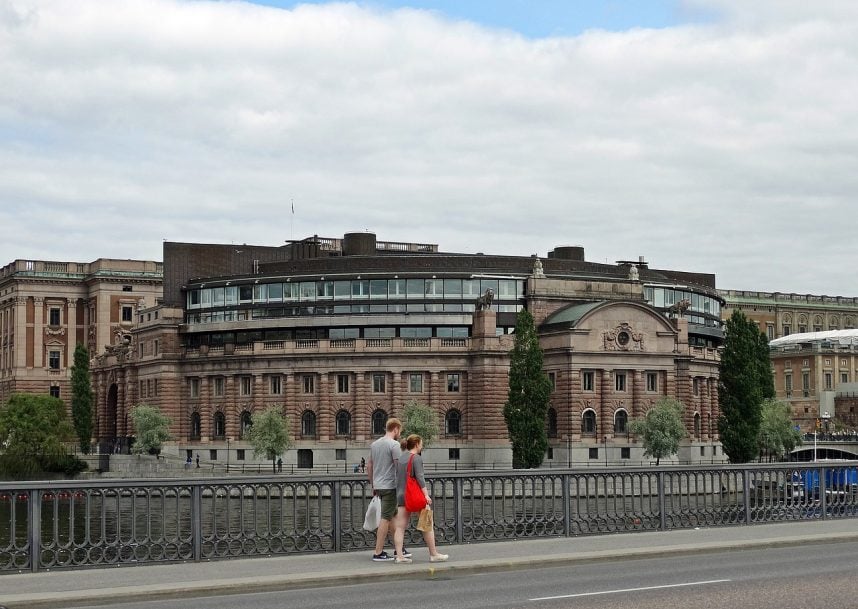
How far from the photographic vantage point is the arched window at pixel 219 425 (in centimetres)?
12725

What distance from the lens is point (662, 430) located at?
11194 cm

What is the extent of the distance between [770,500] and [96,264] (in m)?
152

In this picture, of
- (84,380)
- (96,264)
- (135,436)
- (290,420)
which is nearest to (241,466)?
(290,420)

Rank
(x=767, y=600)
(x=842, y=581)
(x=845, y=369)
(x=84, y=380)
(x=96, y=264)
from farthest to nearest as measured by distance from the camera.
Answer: (x=845, y=369) → (x=96, y=264) → (x=84, y=380) → (x=842, y=581) → (x=767, y=600)

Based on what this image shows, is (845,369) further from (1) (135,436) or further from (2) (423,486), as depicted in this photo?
(2) (423,486)

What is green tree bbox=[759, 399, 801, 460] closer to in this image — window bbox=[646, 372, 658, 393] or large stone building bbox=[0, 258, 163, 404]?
window bbox=[646, 372, 658, 393]

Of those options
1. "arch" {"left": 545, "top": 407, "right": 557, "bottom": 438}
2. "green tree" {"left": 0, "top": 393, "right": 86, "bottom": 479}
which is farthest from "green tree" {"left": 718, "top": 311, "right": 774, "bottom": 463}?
"green tree" {"left": 0, "top": 393, "right": 86, "bottom": 479}

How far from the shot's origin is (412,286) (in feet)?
402

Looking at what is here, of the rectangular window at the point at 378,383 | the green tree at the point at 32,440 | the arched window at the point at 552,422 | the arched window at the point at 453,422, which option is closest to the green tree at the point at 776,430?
the arched window at the point at 552,422

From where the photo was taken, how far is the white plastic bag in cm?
2711

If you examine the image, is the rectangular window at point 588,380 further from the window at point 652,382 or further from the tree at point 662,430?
the window at point 652,382

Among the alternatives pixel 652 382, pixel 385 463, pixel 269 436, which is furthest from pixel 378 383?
pixel 385 463

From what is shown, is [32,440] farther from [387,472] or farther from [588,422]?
[387,472]

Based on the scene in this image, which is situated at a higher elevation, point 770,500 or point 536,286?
point 536,286
